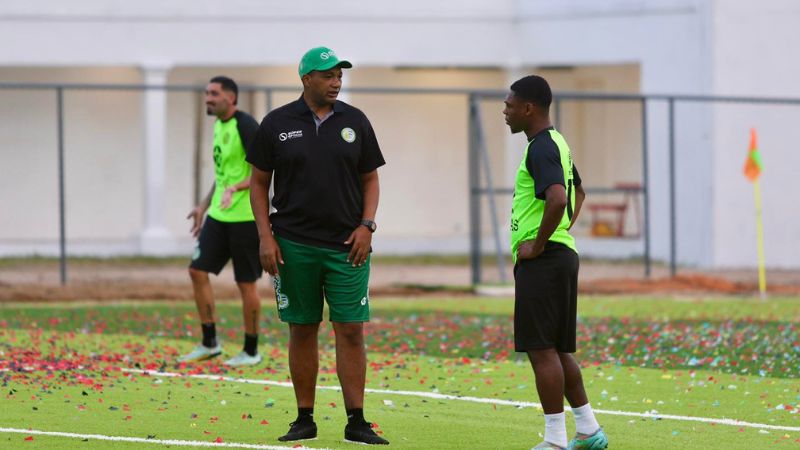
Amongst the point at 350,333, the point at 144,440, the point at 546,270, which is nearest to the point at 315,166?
the point at 350,333

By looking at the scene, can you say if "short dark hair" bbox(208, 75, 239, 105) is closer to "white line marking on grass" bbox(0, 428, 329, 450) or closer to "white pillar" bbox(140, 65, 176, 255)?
"white line marking on grass" bbox(0, 428, 329, 450)

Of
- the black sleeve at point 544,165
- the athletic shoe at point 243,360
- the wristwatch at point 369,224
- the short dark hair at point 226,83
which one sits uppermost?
the short dark hair at point 226,83

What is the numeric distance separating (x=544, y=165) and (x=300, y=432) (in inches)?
77.6

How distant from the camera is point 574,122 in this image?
27.5 m

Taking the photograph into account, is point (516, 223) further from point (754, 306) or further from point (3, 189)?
point (3, 189)

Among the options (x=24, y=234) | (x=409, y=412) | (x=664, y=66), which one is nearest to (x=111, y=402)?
(x=409, y=412)

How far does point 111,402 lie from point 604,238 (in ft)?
52.9

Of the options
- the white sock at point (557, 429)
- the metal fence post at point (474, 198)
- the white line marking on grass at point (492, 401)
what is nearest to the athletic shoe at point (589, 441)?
the white sock at point (557, 429)

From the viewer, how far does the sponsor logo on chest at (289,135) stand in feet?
26.9

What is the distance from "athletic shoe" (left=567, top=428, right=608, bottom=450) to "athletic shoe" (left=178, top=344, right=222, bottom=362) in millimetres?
4529

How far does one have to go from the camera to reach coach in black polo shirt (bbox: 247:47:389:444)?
8188 mm

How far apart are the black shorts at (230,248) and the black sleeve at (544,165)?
13.9 ft

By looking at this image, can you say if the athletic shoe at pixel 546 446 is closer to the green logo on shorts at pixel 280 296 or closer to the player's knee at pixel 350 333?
the player's knee at pixel 350 333

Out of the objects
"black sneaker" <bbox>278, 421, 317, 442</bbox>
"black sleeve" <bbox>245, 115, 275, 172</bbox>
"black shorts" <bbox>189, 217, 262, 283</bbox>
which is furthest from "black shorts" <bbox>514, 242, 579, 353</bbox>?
"black shorts" <bbox>189, 217, 262, 283</bbox>
